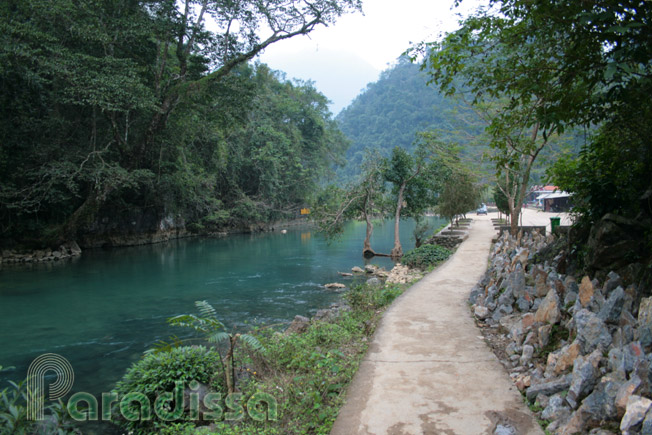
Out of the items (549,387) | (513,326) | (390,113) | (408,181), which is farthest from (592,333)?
(390,113)

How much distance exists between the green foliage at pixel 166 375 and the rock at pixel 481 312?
4.17m

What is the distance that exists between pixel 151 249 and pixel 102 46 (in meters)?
11.7

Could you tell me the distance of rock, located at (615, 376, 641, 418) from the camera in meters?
3.04

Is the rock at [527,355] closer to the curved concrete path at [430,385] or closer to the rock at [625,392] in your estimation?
the curved concrete path at [430,385]

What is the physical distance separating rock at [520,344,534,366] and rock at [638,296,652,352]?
1348 millimetres

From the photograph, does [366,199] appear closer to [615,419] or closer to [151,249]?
[151,249]

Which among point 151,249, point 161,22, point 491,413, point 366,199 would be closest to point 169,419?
point 491,413

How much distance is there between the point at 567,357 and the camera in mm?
4137

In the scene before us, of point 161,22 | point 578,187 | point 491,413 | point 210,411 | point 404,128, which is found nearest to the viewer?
point 491,413

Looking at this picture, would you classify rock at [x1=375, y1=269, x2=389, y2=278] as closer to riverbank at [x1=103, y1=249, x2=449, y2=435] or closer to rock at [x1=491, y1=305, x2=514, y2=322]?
riverbank at [x1=103, y1=249, x2=449, y2=435]

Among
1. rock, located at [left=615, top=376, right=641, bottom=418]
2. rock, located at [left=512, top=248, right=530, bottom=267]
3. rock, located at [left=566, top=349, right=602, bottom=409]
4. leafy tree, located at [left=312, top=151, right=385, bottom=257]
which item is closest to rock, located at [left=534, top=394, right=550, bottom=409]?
rock, located at [left=566, top=349, right=602, bottom=409]

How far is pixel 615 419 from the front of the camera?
3164 millimetres

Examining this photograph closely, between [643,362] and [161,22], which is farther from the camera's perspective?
[161,22]

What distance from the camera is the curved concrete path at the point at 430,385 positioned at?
384cm
